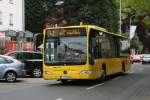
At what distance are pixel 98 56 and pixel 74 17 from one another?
140 ft

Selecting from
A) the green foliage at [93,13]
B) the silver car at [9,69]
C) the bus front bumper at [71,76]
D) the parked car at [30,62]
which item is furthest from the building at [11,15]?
the bus front bumper at [71,76]

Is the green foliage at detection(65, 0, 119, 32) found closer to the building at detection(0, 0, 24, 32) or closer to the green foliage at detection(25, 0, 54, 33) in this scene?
the green foliage at detection(25, 0, 54, 33)

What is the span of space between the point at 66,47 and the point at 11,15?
3851cm

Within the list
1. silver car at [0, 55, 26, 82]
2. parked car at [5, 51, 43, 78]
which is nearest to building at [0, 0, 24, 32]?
parked car at [5, 51, 43, 78]

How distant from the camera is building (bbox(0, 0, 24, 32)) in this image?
58812mm

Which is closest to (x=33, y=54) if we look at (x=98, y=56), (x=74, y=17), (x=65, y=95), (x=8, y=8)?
(x=98, y=56)

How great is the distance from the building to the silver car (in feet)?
106

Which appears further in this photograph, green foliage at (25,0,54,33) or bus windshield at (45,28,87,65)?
green foliage at (25,0,54,33)

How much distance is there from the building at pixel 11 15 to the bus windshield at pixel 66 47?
34.6 m

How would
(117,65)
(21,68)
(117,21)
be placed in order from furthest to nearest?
(117,21)
(117,65)
(21,68)

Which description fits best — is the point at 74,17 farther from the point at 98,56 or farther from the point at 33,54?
the point at 98,56

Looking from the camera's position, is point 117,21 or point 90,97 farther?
point 117,21

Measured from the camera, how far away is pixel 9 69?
2542cm

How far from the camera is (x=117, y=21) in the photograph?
71.0 metres
